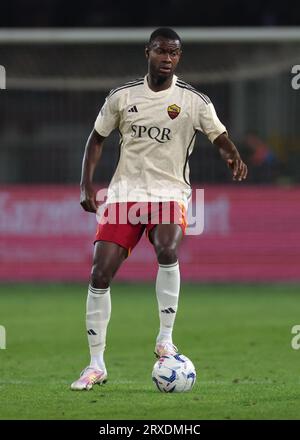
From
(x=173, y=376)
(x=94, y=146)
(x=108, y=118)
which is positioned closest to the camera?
(x=173, y=376)

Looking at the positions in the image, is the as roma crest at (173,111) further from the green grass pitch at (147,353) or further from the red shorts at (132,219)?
the green grass pitch at (147,353)

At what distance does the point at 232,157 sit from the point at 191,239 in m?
10.2

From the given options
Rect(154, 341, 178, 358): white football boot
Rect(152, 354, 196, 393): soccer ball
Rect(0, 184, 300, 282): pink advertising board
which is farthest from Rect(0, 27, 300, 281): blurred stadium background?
Rect(152, 354, 196, 393): soccer ball

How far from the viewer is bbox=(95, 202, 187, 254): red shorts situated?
8.37 metres

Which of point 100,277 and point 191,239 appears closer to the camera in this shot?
point 100,277

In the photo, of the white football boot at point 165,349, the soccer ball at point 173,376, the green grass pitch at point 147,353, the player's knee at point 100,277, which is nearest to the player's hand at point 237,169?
the player's knee at point 100,277

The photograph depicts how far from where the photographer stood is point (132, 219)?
844cm

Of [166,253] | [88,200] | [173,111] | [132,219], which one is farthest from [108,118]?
[166,253]

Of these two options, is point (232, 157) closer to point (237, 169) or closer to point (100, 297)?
point (237, 169)

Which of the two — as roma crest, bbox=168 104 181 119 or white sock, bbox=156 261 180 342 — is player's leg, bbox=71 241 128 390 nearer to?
white sock, bbox=156 261 180 342

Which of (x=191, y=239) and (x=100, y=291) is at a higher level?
(x=100, y=291)

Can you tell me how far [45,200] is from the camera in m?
18.7

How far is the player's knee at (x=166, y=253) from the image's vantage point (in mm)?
8203
